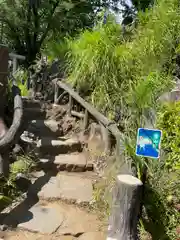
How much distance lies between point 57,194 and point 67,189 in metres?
0.19

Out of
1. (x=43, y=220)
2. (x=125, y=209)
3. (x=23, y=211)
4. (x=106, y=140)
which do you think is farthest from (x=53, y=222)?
(x=106, y=140)

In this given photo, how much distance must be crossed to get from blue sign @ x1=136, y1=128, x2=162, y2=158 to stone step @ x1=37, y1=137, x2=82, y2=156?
2.53 metres

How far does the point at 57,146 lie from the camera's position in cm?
488

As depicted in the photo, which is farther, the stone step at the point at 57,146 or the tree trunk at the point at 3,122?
the stone step at the point at 57,146

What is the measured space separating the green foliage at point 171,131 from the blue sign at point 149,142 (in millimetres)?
478

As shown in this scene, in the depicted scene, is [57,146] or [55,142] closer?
[57,146]

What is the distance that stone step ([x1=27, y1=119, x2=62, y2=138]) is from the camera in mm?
Result: 5527

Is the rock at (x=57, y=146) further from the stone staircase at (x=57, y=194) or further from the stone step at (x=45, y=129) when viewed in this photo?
the stone step at (x=45, y=129)

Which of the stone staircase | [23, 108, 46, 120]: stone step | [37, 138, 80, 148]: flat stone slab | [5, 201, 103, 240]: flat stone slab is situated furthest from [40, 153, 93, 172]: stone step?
[23, 108, 46, 120]: stone step

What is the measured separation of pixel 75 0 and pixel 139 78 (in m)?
12.5

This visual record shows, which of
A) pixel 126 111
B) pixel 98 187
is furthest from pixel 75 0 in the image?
pixel 98 187

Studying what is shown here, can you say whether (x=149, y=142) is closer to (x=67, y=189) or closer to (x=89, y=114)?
(x=67, y=189)

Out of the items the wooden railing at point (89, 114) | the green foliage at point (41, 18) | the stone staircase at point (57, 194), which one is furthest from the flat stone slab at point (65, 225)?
the green foliage at point (41, 18)

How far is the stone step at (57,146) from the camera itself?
15.7 ft
